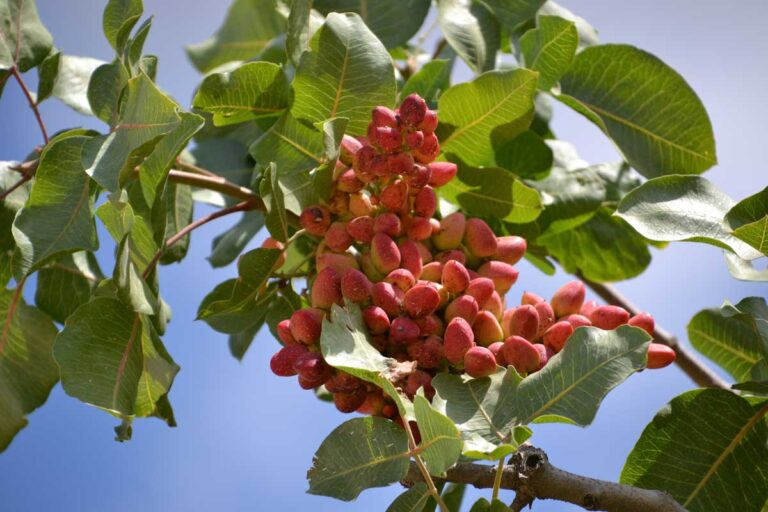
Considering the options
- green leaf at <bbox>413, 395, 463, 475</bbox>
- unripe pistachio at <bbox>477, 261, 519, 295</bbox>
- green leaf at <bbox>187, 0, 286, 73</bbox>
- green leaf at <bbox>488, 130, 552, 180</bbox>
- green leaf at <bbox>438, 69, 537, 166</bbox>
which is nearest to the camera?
green leaf at <bbox>413, 395, 463, 475</bbox>

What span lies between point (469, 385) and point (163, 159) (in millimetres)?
433

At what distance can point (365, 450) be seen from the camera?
3.11ft

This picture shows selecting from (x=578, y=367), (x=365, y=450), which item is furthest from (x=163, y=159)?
(x=578, y=367)

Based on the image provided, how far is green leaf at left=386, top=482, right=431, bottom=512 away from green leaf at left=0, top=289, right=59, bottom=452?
0.60m

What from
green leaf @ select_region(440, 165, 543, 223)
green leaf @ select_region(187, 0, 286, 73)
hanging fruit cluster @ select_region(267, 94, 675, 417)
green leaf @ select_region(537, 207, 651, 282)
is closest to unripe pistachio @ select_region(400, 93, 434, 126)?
hanging fruit cluster @ select_region(267, 94, 675, 417)

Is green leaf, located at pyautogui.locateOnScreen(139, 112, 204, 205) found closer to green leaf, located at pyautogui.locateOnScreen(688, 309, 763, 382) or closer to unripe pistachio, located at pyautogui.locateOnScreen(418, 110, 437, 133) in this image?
unripe pistachio, located at pyautogui.locateOnScreen(418, 110, 437, 133)

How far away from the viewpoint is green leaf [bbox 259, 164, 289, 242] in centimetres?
105

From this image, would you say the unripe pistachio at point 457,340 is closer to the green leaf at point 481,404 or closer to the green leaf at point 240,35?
the green leaf at point 481,404

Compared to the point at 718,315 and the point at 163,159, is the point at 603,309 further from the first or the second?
the point at 163,159

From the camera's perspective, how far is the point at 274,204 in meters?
1.08

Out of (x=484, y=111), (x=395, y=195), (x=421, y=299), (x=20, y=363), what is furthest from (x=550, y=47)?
(x=20, y=363)

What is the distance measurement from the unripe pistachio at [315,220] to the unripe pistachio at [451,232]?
0.13 metres

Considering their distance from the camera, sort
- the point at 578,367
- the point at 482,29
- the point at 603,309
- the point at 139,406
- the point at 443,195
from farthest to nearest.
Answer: the point at 482,29 < the point at 443,195 < the point at 139,406 < the point at 603,309 < the point at 578,367

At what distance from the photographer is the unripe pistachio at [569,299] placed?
105 cm
